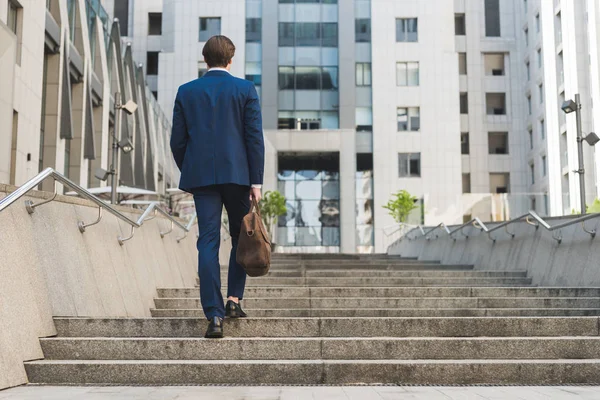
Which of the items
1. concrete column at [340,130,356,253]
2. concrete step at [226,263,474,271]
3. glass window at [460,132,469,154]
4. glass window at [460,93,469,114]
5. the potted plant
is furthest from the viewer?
glass window at [460,93,469,114]

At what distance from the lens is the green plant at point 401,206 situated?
40.6 metres

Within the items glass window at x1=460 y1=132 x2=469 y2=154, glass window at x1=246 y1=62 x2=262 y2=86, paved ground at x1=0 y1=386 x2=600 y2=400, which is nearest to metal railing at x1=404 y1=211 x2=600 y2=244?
paved ground at x1=0 y1=386 x2=600 y2=400

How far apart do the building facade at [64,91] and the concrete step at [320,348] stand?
6.78m

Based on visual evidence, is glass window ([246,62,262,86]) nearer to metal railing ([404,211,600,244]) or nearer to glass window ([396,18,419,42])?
glass window ([396,18,419,42])

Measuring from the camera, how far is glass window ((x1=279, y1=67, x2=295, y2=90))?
144 ft

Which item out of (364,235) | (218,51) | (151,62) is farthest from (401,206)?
(218,51)

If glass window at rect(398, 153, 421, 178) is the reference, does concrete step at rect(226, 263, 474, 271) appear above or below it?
below

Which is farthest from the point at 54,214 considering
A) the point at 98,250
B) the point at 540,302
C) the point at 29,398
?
the point at 540,302

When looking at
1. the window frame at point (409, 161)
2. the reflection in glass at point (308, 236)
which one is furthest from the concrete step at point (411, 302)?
the window frame at point (409, 161)

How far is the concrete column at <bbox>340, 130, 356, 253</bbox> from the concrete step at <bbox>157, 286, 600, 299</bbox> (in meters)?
34.7

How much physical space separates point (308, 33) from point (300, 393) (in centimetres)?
4189

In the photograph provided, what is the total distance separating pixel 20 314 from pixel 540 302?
4.98m

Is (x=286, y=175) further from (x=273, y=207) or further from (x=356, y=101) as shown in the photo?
(x=356, y=101)

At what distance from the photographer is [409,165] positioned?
44188mm
